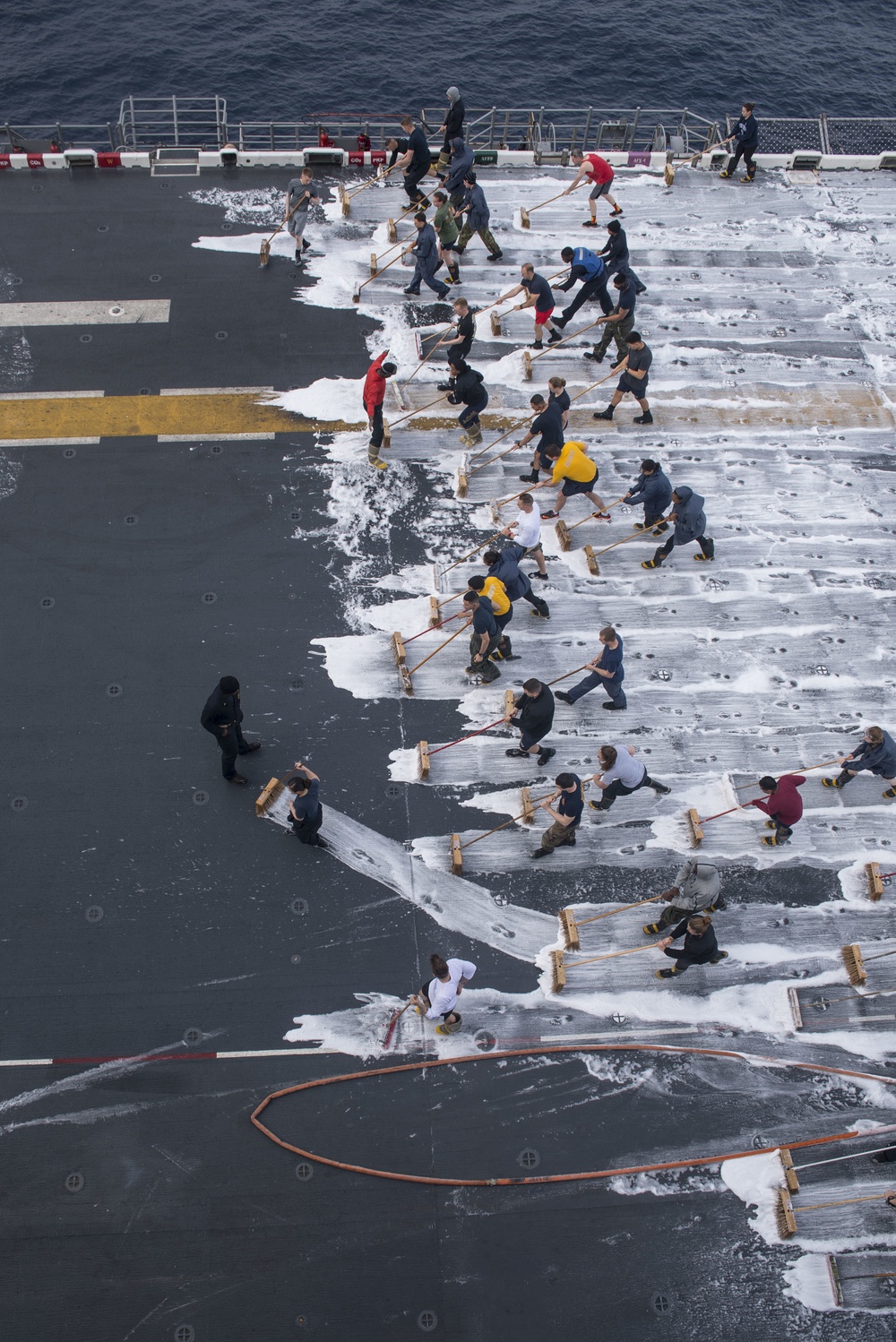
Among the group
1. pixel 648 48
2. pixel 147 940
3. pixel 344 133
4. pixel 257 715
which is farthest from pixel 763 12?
pixel 147 940

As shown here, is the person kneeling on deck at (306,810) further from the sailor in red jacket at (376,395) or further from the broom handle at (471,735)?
the sailor in red jacket at (376,395)

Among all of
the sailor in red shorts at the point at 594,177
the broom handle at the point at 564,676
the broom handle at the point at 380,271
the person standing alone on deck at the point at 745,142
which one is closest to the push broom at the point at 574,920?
the broom handle at the point at 564,676

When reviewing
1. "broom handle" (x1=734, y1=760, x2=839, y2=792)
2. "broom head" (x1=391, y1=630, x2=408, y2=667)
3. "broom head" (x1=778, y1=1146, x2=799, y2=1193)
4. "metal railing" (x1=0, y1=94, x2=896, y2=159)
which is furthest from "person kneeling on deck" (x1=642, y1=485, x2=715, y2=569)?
"metal railing" (x1=0, y1=94, x2=896, y2=159)

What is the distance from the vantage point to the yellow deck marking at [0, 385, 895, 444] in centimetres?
1705

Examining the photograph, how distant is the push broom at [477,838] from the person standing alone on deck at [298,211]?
12122mm

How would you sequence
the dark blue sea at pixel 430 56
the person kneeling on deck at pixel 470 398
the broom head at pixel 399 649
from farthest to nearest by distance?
1. the dark blue sea at pixel 430 56
2. the person kneeling on deck at pixel 470 398
3. the broom head at pixel 399 649

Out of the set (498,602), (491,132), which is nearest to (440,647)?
(498,602)

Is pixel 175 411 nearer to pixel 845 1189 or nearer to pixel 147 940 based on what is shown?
pixel 147 940

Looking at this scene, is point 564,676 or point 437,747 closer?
point 437,747

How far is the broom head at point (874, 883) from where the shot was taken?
12.8 m

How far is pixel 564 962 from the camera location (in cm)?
1206

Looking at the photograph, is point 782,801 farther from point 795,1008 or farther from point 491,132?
point 491,132

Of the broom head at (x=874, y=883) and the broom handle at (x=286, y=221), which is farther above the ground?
the broom handle at (x=286, y=221)

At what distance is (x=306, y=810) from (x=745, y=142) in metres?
17.7
